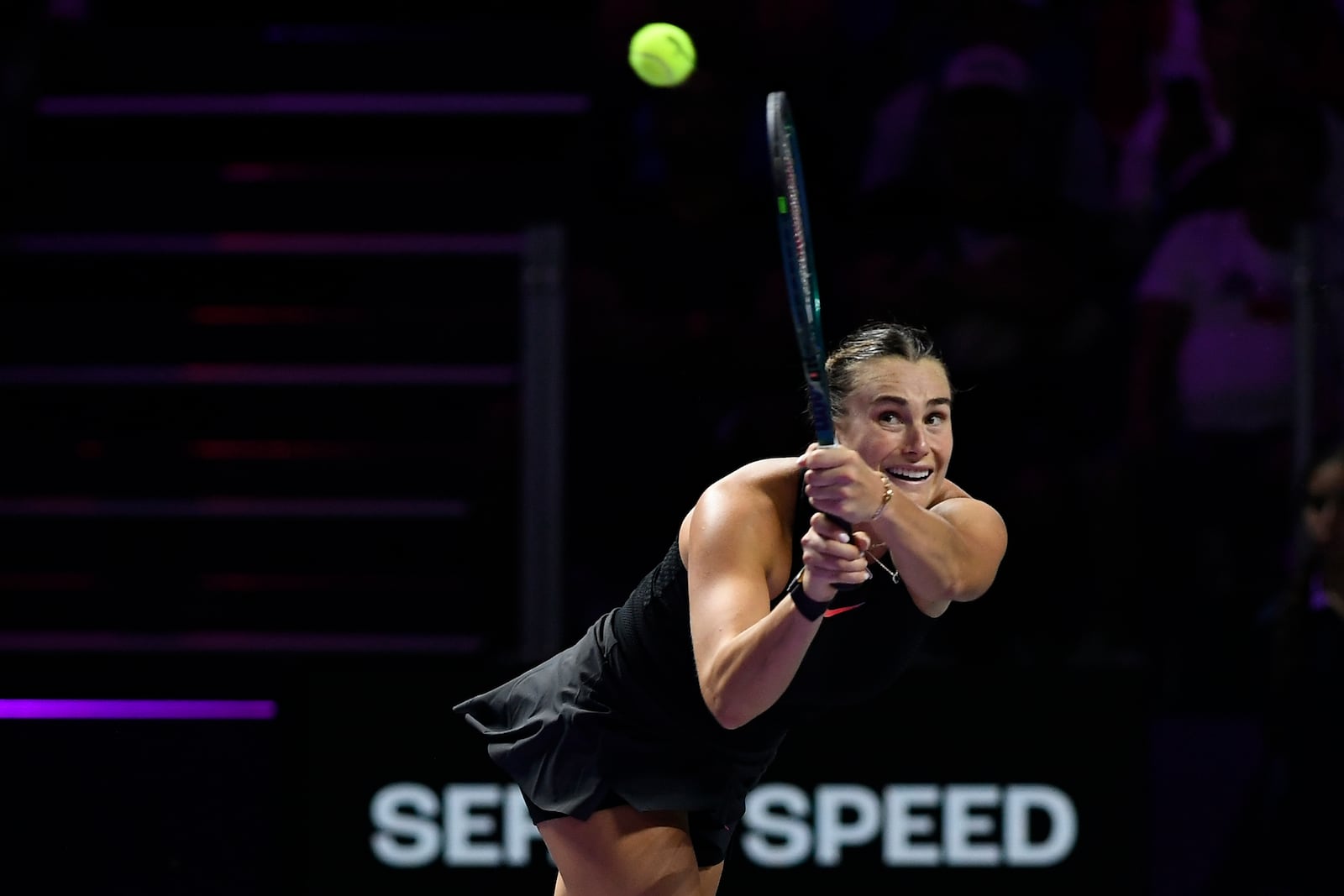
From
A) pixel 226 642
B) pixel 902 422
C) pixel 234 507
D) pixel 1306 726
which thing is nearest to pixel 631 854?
pixel 902 422

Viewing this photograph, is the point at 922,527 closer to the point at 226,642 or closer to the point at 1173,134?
the point at 226,642

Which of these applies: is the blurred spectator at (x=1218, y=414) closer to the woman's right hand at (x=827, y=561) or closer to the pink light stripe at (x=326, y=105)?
the pink light stripe at (x=326, y=105)

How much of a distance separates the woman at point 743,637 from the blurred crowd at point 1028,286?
5.95 feet

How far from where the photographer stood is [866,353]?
9.58ft

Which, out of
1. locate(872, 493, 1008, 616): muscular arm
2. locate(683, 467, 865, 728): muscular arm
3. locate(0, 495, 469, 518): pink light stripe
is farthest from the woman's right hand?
locate(0, 495, 469, 518): pink light stripe

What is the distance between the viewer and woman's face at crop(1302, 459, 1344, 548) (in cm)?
457

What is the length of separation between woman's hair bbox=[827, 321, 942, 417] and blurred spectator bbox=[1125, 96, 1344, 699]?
2.33 meters

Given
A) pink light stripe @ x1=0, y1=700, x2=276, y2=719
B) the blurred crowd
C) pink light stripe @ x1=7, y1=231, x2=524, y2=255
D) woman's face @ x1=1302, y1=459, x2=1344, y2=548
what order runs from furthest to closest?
pink light stripe @ x1=7, y1=231, x2=524, y2=255
the blurred crowd
woman's face @ x1=1302, y1=459, x2=1344, y2=548
pink light stripe @ x1=0, y1=700, x2=276, y2=719

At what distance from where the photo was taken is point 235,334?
18.6 ft

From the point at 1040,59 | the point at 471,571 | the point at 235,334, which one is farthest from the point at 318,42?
the point at 1040,59

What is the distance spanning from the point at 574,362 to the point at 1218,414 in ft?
6.38

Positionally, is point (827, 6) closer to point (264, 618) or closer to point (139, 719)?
point (264, 618)

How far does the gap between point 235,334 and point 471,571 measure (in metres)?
1.16

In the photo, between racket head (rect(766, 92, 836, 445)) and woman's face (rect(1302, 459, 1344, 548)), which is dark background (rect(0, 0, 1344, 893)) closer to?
woman's face (rect(1302, 459, 1344, 548))
